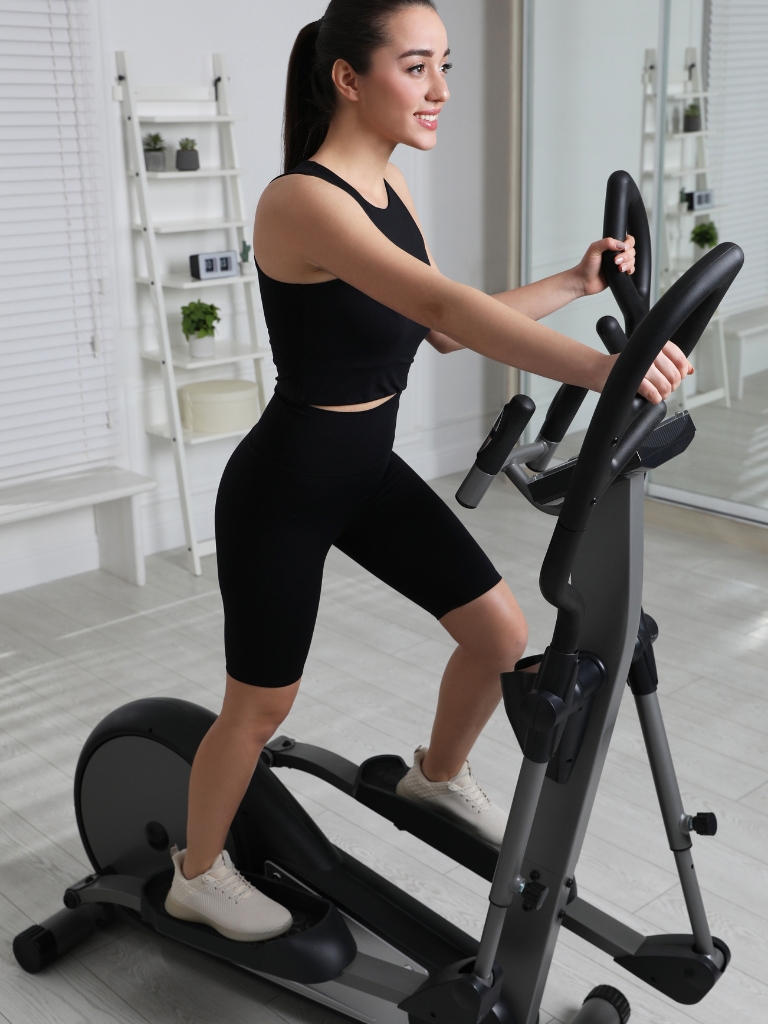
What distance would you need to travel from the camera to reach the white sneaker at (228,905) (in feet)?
5.38

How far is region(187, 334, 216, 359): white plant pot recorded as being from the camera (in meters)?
3.57

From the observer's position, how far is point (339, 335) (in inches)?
55.6

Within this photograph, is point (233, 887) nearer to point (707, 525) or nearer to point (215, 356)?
point (215, 356)

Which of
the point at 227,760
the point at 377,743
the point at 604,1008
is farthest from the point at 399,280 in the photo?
A: the point at 377,743

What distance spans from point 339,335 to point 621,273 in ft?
1.19

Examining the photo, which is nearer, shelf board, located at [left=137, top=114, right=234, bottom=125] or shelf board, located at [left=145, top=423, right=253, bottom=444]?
shelf board, located at [left=137, top=114, right=234, bottom=125]

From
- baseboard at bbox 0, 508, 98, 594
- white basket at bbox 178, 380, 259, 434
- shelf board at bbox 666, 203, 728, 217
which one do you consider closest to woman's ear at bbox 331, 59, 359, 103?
white basket at bbox 178, 380, 259, 434

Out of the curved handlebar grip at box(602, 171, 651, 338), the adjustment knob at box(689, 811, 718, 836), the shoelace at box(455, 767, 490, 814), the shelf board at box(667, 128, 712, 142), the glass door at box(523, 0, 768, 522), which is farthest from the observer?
the shelf board at box(667, 128, 712, 142)

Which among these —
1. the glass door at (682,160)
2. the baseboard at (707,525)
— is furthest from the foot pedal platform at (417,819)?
the glass door at (682,160)

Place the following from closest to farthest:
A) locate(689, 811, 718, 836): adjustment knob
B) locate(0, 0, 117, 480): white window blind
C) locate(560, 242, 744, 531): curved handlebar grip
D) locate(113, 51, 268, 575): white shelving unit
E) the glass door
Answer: locate(560, 242, 744, 531): curved handlebar grip < locate(689, 811, 718, 836): adjustment knob < locate(0, 0, 117, 480): white window blind < locate(113, 51, 268, 575): white shelving unit < the glass door

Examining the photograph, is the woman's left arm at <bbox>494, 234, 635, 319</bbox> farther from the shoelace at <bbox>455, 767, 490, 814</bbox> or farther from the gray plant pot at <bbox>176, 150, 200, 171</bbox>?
the gray plant pot at <bbox>176, 150, 200, 171</bbox>

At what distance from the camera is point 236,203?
144 inches

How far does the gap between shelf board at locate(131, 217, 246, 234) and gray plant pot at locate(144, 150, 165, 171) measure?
174mm

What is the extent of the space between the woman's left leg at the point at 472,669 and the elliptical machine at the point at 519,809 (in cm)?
11
